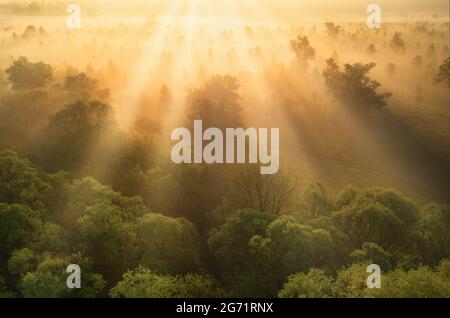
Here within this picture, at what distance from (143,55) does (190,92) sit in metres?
48.8

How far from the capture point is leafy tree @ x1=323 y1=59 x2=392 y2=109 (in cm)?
8121

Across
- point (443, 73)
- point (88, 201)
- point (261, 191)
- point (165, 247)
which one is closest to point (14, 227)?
point (88, 201)

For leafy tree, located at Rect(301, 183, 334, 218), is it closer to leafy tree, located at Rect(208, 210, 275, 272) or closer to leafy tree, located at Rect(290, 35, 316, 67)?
leafy tree, located at Rect(208, 210, 275, 272)

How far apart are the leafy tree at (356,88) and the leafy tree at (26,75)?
51.6 metres

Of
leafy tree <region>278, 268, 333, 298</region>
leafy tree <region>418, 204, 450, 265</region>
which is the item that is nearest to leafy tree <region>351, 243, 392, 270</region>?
leafy tree <region>278, 268, 333, 298</region>

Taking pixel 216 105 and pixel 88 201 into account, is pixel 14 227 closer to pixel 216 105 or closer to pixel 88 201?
pixel 88 201

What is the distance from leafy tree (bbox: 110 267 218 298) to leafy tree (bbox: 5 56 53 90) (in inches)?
2268

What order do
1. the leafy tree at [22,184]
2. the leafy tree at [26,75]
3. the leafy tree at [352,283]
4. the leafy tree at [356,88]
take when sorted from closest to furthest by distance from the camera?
1. the leafy tree at [352,283]
2. the leafy tree at [22,184]
3. the leafy tree at [356,88]
4. the leafy tree at [26,75]

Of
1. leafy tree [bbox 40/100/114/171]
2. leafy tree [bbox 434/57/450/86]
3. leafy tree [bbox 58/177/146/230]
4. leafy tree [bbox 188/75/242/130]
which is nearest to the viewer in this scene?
leafy tree [bbox 58/177/146/230]

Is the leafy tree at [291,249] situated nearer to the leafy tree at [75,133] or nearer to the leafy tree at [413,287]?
the leafy tree at [413,287]

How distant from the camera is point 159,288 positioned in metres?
33.4

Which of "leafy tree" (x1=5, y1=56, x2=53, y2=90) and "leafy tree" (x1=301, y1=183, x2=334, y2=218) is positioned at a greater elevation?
"leafy tree" (x1=5, y1=56, x2=53, y2=90)

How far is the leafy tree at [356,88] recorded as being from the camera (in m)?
81.2

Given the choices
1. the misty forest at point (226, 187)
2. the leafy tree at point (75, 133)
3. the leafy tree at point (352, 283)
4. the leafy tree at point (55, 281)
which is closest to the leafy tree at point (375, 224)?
the misty forest at point (226, 187)
